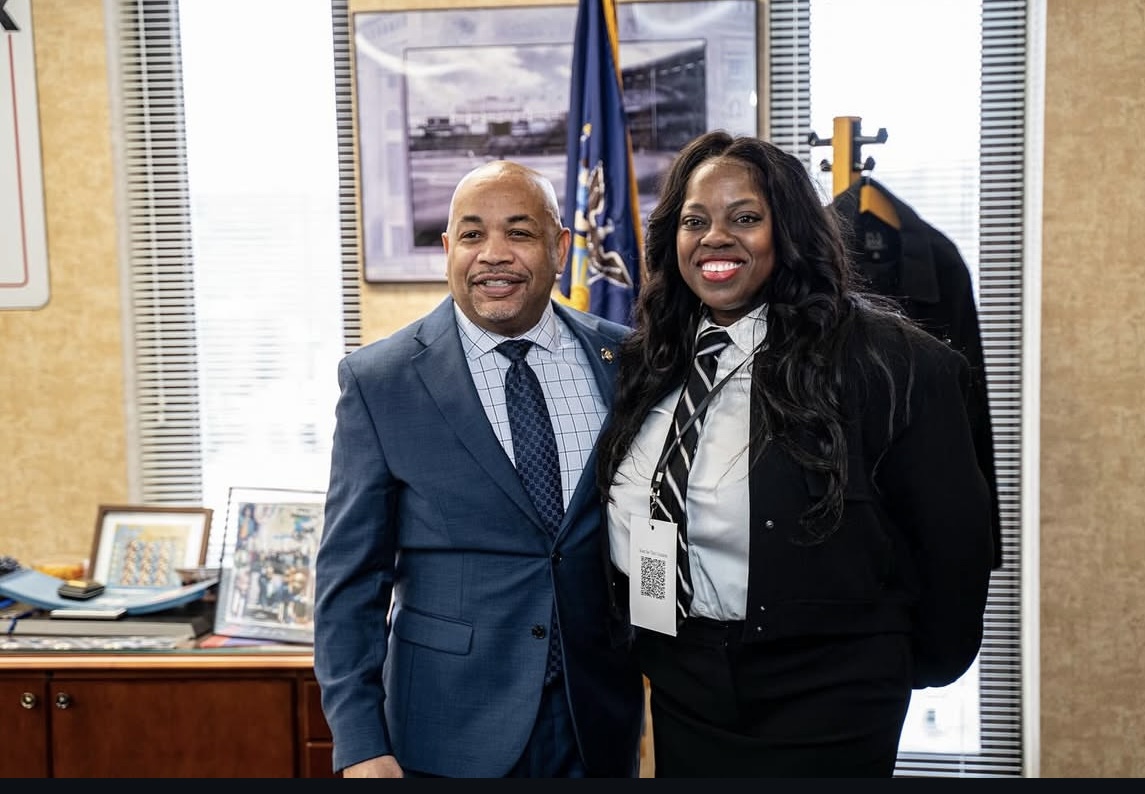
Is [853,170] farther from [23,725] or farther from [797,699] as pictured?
[23,725]

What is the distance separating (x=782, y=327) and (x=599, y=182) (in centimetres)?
115

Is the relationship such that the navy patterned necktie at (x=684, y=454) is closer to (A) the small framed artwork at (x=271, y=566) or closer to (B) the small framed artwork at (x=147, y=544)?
(A) the small framed artwork at (x=271, y=566)

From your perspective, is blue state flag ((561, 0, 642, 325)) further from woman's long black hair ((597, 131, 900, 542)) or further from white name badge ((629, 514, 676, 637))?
white name badge ((629, 514, 676, 637))

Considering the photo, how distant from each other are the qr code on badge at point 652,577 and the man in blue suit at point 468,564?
145mm

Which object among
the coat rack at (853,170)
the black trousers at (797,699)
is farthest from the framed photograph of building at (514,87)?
the black trousers at (797,699)

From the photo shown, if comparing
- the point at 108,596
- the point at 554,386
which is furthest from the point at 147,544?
the point at 554,386

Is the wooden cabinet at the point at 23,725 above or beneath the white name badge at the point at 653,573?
beneath

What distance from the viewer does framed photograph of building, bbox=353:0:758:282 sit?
2799 mm

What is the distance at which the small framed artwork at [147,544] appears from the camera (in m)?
2.68

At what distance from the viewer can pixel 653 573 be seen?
1424 millimetres

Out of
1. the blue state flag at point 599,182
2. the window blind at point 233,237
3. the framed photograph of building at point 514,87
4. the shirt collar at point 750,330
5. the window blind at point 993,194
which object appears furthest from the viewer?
the window blind at point 233,237

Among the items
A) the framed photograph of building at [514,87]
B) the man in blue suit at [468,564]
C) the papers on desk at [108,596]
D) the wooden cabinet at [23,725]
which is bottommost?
the wooden cabinet at [23,725]

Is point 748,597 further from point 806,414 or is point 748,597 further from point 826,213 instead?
point 826,213

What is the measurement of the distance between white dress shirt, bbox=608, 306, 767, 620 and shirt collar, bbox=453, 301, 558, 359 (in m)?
0.25
